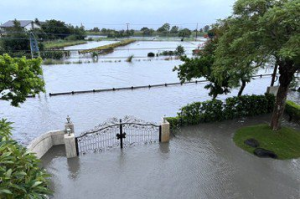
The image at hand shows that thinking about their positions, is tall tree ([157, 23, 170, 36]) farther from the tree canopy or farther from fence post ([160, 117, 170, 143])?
fence post ([160, 117, 170, 143])

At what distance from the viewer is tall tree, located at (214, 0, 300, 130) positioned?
718 cm

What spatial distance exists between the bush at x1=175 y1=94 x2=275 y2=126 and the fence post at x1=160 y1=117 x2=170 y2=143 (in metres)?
1.14

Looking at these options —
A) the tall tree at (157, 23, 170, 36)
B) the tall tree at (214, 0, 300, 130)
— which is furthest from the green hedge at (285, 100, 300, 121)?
the tall tree at (157, 23, 170, 36)

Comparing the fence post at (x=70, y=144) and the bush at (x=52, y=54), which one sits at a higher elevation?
the bush at (x=52, y=54)

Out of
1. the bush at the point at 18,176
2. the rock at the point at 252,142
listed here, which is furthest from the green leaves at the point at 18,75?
the rock at the point at 252,142

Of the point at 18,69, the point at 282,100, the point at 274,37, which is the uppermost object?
the point at 274,37

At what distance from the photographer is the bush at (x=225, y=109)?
1198cm

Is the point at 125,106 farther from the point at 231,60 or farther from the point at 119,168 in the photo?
the point at 231,60

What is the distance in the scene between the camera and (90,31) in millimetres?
87250

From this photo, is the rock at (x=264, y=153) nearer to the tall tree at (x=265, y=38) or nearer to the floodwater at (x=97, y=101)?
the tall tree at (x=265, y=38)

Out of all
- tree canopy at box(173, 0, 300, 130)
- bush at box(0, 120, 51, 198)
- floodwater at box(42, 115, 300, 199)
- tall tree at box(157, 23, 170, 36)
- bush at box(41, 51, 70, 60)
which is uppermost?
tall tree at box(157, 23, 170, 36)

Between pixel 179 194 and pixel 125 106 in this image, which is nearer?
pixel 179 194

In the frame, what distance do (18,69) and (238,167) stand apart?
30.6ft

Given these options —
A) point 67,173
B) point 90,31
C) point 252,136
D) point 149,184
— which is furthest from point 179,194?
point 90,31
